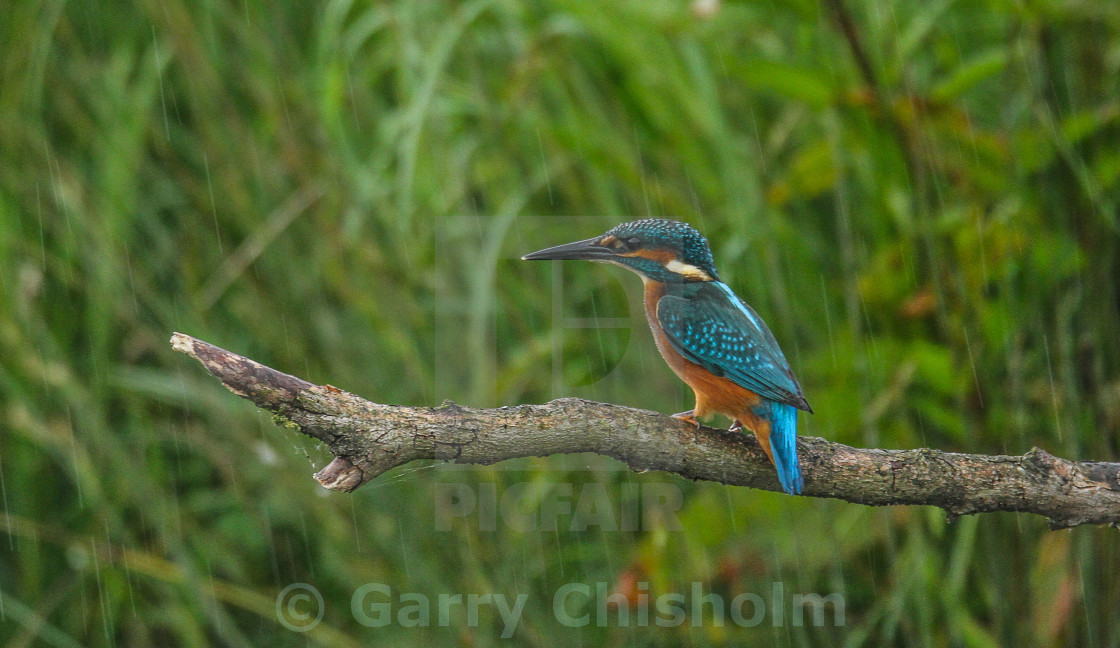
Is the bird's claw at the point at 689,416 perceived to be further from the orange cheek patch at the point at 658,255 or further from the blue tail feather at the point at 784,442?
the orange cheek patch at the point at 658,255

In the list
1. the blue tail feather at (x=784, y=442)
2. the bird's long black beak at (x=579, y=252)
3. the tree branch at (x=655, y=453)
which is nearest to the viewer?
the tree branch at (x=655, y=453)

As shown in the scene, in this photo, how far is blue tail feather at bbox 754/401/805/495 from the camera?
1.11 m

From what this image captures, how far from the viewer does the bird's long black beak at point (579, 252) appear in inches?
49.9

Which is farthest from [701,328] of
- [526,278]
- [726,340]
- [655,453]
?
[526,278]

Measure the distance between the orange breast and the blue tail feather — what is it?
4 centimetres

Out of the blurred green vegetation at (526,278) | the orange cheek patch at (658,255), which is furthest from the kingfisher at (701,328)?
the blurred green vegetation at (526,278)

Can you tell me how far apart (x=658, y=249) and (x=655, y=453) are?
40cm

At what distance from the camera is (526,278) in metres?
2.76

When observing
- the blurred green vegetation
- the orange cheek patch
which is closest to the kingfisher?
the orange cheek patch

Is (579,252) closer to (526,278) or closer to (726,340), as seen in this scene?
(726,340)

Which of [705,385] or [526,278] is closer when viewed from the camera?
[705,385]

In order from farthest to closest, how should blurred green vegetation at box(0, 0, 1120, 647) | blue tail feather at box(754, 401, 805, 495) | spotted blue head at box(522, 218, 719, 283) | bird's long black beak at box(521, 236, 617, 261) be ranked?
blurred green vegetation at box(0, 0, 1120, 647), spotted blue head at box(522, 218, 719, 283), bird's long black beak at box(521, 236, 617, 261), blue tail feather at box(754, 401, 805, 495)

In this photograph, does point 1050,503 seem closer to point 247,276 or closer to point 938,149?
point 938,149

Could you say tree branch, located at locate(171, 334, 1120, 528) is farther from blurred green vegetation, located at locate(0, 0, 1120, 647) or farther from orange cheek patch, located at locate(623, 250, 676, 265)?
blurred green vegetation, located at locate(0, 0, 1120, 647)
